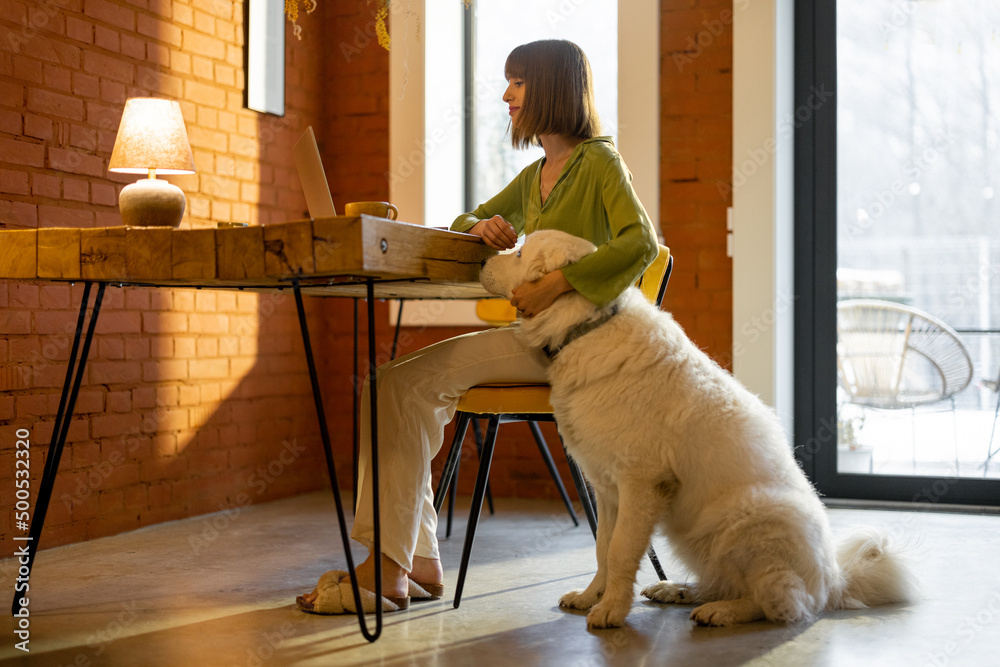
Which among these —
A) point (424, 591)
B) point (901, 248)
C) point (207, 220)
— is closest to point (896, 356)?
point (901, 248)

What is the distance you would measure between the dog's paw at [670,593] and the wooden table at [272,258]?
0.80 metres

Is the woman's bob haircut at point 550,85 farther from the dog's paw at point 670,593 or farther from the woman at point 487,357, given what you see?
the dog's paw at point 670,593

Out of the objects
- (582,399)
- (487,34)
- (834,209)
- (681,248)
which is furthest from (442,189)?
(582,399)

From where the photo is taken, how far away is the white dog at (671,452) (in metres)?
2.08

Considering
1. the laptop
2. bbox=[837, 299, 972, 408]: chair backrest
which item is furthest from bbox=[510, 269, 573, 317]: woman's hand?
bbox=[837, 299, 972, 408]: chair backrest

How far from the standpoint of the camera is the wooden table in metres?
1.77

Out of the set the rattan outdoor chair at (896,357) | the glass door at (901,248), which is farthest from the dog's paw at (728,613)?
the rattan outdoor chair at (896,357)

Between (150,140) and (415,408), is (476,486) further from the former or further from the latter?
(150,140)

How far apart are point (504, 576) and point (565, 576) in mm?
180

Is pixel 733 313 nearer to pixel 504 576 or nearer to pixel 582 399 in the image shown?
pixel 504 576

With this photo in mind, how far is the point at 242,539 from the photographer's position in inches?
129

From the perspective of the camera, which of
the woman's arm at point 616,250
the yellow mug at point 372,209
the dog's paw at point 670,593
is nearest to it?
the woman's arm at point 616,250

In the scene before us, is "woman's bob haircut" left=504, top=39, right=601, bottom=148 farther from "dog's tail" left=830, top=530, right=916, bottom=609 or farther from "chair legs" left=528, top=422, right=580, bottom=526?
"dog's tail" left=830, top=530, right=916, bottom=609

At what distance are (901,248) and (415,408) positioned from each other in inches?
107
